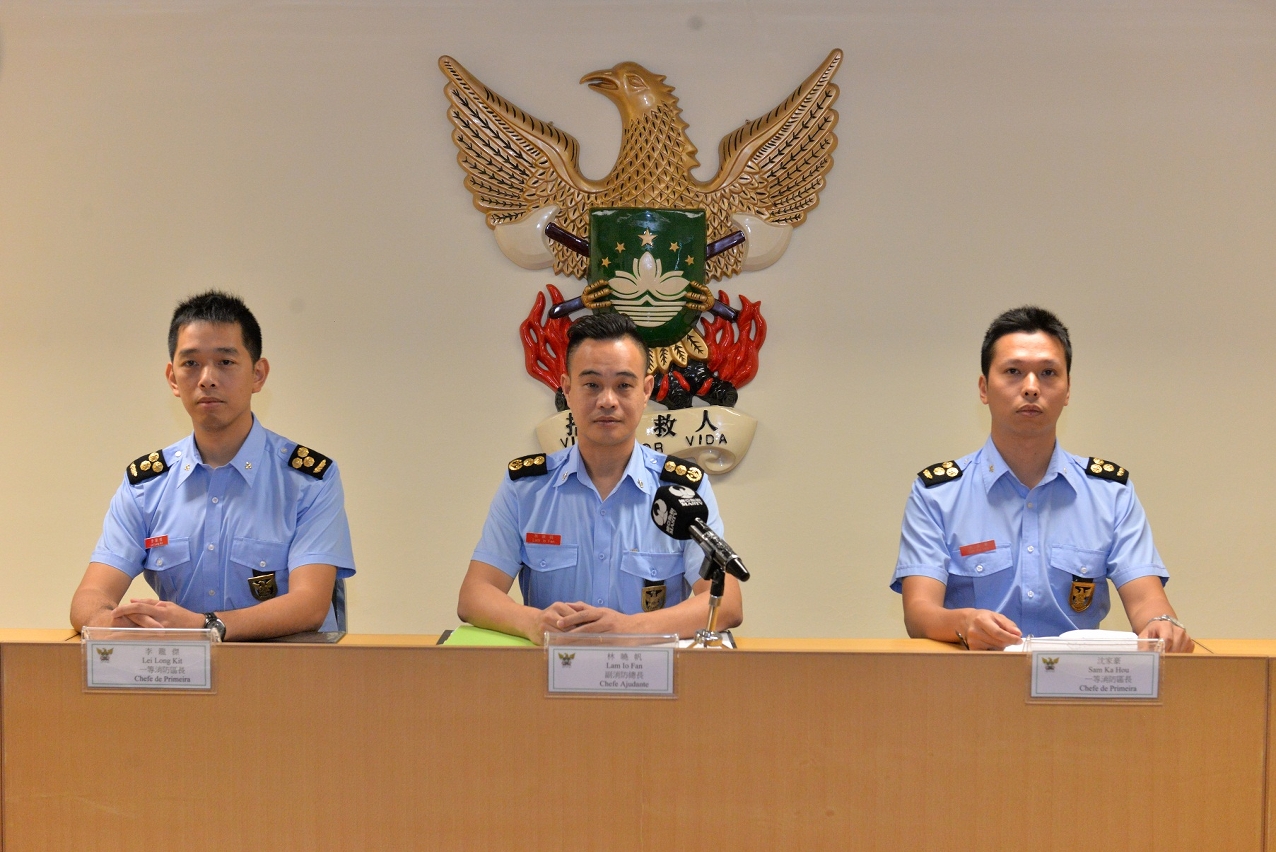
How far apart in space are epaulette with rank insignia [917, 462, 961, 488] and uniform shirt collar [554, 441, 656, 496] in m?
0.60

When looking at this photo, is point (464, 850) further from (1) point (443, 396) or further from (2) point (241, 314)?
(1) point (443, 396)

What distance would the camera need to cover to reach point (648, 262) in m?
3.02

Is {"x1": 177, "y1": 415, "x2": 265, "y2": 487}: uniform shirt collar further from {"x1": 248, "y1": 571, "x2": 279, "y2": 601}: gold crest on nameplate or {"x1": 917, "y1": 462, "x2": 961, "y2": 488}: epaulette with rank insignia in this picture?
{"x1": 917, "y1": 462, "x2": 961, "y2": 488}: epaulette with rank insignia

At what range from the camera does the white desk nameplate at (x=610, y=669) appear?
1.38 m

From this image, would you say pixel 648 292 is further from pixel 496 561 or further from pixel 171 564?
pixel 171 564

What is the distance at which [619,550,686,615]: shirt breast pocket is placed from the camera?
210 centimetres

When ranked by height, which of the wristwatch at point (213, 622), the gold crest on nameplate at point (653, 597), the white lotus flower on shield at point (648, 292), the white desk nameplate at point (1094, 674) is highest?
the white lotus flower on shield at point (648, 292)

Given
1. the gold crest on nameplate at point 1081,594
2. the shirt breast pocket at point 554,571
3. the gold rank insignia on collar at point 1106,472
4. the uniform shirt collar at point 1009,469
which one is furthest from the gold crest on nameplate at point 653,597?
the gold rank insignia on collar at point 1106,472

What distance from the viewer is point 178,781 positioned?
1373 mm

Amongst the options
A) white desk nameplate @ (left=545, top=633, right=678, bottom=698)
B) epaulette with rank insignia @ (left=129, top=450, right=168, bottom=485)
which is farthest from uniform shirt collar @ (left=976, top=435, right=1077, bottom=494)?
epaulette with rank insignia @ (left=129, top=450, right=168, bottom=485)

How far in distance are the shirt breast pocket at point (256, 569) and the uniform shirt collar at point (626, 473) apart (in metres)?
0.61

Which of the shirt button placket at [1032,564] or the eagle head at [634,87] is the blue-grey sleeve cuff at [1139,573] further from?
the eagle head at [634,87]

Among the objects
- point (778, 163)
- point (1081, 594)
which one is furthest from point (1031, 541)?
point (778, 163)

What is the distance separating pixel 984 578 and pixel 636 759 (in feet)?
3.42
